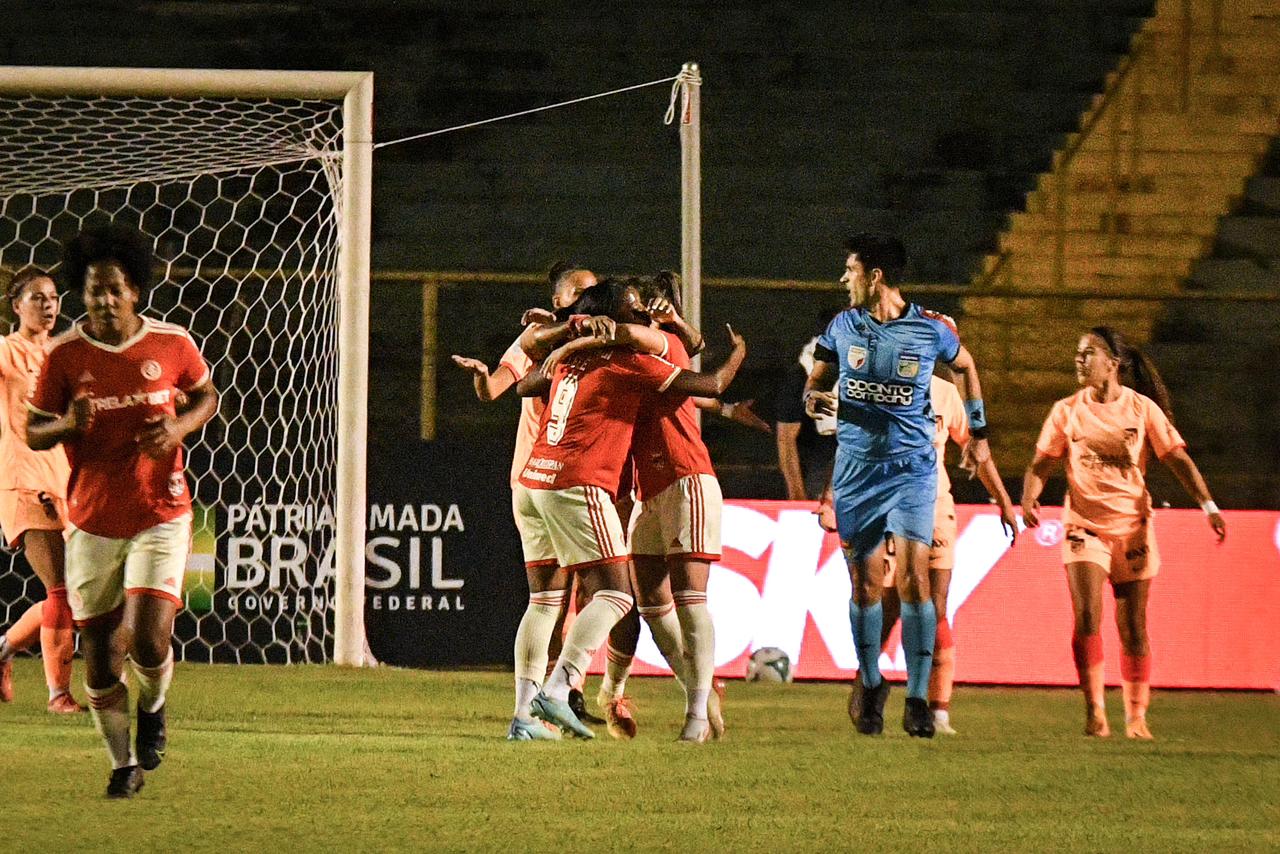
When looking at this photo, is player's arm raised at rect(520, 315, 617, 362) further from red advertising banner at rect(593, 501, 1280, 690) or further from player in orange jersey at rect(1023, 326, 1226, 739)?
red advertising banner at rect(593, 501, 1280, 690)

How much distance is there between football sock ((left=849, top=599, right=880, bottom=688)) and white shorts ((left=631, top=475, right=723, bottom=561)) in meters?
0.79

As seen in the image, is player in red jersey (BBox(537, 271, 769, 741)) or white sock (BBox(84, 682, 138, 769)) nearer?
white sock (BBox(84, 682, 138, 769))

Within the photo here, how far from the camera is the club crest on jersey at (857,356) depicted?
25.9 ft

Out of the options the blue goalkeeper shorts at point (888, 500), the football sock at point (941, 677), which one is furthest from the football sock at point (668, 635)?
the football sock at point (941, 677)

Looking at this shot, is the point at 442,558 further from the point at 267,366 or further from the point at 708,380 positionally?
the point at 708,380

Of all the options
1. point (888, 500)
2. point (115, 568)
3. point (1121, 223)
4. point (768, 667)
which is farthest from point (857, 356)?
point (1121, 223)

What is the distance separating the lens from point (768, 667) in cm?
1019

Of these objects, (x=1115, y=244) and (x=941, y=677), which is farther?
(x=1115, y=244)

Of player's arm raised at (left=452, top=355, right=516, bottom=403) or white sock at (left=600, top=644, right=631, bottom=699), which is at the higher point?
player's arm raised at (left=452, top=355, right=516, bottom=403)

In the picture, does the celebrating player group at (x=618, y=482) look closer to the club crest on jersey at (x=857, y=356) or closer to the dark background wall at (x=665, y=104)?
the club crest on jersey at (x=857, y=356)

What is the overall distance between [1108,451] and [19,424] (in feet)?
14.9

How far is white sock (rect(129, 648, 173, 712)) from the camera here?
593 cm

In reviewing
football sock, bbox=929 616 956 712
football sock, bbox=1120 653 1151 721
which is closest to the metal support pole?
football sock, bbox=929 616 956 712

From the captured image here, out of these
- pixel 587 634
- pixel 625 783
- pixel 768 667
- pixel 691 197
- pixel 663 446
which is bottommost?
pixel 768 667
